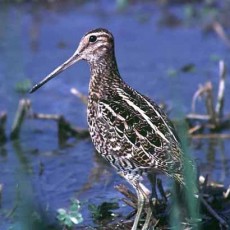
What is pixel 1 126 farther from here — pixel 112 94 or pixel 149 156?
pixel 149 156

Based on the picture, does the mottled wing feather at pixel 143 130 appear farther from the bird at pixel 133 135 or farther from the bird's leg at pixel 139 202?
the bird's leg at pixel 139 202

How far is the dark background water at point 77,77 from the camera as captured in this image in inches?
222

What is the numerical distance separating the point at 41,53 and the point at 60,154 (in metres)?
2.01

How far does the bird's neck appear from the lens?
16.6 ft

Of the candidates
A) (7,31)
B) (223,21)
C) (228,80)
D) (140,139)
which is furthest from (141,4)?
(140,139)

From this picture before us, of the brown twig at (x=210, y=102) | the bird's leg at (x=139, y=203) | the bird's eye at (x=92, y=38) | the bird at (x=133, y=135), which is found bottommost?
the bird's leg at (x=139, y=203)

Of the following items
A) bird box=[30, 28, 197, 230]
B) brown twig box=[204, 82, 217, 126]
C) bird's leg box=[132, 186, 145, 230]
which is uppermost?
brown twig box=[204, 82, 217, 126]

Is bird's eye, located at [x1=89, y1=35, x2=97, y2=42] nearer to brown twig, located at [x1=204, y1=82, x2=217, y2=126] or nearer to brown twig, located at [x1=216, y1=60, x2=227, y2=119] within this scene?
brown twig, located at [x1=204, y1=82, x2=217, y2=126]

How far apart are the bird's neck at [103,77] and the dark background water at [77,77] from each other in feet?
1.38

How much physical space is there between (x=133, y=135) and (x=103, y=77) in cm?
58

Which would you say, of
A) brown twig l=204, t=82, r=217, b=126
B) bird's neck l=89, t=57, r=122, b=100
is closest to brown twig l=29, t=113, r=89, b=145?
brown twig l=204, t=82, r=217, b=126

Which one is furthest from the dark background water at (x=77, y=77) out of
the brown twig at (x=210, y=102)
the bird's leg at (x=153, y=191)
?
the bird's leg at (x=153, y=191)

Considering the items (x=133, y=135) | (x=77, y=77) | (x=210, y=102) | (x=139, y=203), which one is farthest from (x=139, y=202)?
(x=77, y=77)

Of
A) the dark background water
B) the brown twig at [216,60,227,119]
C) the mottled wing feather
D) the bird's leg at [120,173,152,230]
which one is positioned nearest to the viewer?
the mottled wing feather
